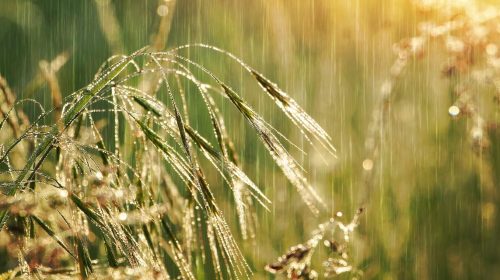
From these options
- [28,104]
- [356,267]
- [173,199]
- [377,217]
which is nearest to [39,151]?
[173,199]

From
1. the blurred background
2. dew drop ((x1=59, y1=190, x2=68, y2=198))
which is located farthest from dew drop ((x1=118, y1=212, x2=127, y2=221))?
the blurred background

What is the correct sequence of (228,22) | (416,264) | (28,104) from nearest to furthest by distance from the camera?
(416,264), (28,104), (228,22)

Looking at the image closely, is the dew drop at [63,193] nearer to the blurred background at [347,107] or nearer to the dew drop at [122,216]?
the dew drop at [122,216]

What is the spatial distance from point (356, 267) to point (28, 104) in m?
1.65

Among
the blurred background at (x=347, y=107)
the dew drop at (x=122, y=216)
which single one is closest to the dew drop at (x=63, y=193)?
the dew drop at (x=122, y=216)

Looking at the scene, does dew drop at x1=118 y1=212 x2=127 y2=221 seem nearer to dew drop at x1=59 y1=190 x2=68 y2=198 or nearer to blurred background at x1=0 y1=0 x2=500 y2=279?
dew drop at x1=59 y1=190 x2=68 y2=198

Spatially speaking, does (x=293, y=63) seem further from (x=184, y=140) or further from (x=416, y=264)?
(x=184, y=140)

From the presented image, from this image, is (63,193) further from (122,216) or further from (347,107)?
(347,107)

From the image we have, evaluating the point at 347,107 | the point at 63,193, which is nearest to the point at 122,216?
the point at 63,193

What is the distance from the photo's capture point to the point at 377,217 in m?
2.55

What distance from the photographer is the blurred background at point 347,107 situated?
101 inches

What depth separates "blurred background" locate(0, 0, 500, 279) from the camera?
8.43 feet

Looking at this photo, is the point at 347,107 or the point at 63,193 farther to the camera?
the point at 347,107

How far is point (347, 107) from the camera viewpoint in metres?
3.09
